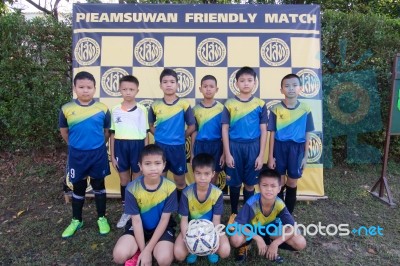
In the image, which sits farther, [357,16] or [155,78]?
[357,16]

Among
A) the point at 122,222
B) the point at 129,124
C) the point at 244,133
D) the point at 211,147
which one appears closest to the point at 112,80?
the point at 129,124

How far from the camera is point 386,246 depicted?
3.00 metres

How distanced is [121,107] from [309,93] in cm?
222

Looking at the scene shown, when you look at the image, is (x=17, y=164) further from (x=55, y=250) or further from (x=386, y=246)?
(x=386, y=246)

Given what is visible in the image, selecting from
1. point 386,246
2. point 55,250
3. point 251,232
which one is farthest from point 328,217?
point 55,250

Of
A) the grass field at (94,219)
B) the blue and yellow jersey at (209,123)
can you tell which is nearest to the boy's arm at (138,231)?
the grass field at (94,219)

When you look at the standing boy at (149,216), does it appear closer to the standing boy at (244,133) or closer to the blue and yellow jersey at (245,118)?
the standing boy at (244,133)

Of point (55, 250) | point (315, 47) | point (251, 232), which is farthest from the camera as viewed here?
point (315, 47)

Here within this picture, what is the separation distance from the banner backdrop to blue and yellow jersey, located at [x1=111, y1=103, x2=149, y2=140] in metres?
0.73

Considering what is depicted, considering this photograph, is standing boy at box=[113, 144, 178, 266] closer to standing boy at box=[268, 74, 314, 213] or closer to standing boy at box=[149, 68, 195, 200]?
standing boy at box=[149, 68, 195, 200]

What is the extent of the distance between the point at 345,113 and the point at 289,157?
1982 mm

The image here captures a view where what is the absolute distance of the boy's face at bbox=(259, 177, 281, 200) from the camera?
8.57 feet

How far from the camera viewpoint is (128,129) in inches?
127

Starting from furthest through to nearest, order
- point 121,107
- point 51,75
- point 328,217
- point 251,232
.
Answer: point 51,75
point 328,217
point 121,107
point 251,232
